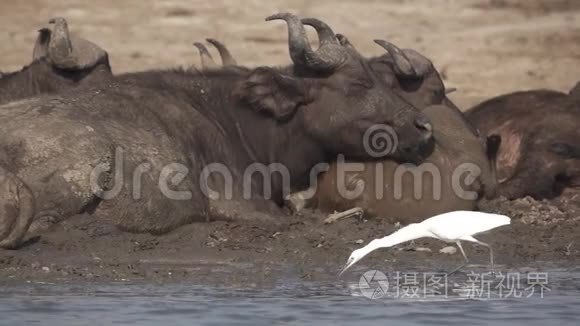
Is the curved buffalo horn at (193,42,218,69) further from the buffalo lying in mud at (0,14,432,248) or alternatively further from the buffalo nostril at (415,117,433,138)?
the buffalo nostril at (415,117,433,138)

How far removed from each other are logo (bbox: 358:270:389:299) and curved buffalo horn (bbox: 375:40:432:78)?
3098mm

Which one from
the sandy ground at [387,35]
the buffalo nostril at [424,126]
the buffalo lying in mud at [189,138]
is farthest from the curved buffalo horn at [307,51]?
the sandy ground at [387,35]

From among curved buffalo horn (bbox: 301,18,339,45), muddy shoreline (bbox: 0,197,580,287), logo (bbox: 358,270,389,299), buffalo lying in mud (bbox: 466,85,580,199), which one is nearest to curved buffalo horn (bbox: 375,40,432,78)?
curved buffalo horn (bbox: 301,18,339,45)

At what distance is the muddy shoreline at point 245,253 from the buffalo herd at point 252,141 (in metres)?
0.22

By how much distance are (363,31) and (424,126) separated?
7.20m

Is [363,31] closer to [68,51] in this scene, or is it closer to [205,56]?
[205,56]

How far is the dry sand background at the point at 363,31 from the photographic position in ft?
59.1

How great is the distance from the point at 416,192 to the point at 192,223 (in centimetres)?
195

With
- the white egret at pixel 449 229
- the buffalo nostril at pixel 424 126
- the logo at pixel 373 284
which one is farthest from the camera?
the buffalo nostril at pixel 424 126

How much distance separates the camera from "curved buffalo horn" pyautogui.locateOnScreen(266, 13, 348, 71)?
11969 millimetres

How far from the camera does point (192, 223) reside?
11094 millimetres

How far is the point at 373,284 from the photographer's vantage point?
9812 millimetres

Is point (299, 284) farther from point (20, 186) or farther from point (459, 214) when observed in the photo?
point (20, 186)

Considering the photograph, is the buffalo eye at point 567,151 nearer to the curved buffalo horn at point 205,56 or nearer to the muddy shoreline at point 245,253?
the muddy shoreline at point 245,253
